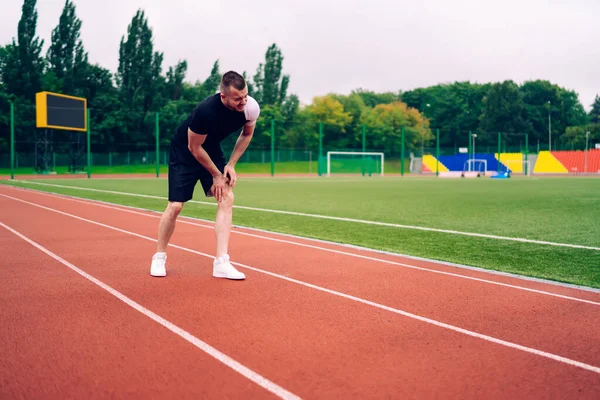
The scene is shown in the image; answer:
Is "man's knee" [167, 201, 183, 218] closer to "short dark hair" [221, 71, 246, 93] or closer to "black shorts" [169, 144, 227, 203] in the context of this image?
"black shorts" [169, 144, 227, 203]

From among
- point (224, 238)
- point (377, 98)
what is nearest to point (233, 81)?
point (224, 238)

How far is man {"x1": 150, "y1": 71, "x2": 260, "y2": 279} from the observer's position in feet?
15.6

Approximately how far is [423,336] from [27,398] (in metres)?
2.28

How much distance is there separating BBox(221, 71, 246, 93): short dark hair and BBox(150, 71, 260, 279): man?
8.0 inches

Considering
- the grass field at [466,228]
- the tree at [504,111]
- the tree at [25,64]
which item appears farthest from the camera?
the tree at [504,111]

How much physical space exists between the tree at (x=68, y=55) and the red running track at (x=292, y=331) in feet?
183

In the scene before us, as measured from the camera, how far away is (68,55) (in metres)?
57.7

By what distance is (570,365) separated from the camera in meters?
3.02

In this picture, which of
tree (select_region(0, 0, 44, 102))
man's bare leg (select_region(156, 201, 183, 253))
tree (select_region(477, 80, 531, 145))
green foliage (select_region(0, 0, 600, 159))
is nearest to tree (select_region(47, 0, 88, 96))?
green foliage (select_region(0, 0, 600, 159))

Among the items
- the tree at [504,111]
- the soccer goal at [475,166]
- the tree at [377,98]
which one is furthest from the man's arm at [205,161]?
the tree at [377,98]

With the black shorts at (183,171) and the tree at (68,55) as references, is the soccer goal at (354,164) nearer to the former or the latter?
the tree at (68,55)

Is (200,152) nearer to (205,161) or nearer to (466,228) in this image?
(205,161)

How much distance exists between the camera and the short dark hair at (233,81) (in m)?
4.49

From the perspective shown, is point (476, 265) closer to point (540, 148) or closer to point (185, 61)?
point (185, 61)
